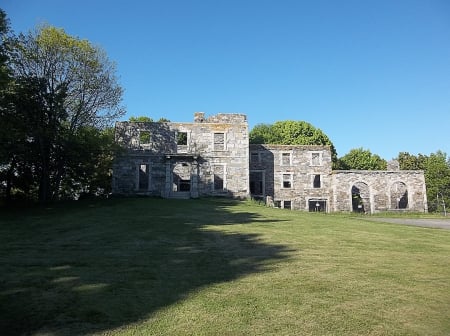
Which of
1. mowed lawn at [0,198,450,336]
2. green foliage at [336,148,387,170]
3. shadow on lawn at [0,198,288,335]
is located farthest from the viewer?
green foliage at [336,148,387,170]

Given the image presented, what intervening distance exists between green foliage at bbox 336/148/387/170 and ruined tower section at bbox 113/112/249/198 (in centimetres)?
2948

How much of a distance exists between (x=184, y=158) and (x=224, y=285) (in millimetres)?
26806

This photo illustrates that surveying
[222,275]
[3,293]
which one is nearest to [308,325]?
[222,275]

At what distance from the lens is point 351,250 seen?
9.74 m

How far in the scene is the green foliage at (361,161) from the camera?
2302 inches

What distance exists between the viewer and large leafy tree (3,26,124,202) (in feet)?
79.5

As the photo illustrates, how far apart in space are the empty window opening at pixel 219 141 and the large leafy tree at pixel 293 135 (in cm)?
2397

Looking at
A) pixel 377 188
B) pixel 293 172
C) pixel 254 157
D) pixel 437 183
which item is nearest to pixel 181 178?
pixel 254 157

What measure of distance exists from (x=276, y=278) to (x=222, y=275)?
994mm

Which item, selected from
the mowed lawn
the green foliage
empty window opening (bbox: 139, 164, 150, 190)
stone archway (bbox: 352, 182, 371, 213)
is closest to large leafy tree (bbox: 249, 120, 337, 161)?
the green foliage

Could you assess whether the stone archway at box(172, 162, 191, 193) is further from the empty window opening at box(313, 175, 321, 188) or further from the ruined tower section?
the empty window opening at box(313, 175, 321, 188)

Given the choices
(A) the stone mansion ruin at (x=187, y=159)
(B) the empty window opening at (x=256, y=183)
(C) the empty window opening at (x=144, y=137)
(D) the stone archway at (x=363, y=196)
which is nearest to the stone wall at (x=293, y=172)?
(B) the empty window opening at (x=256, y=183)

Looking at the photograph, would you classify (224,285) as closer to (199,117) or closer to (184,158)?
(184,158)

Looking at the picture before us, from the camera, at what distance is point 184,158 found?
32.8 metres
